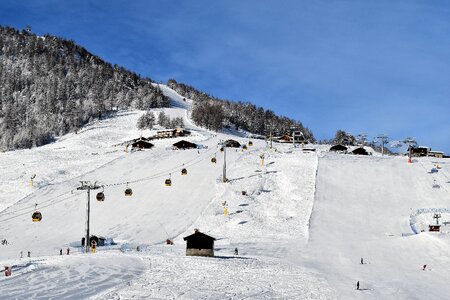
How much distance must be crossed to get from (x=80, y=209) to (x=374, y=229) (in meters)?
33.2

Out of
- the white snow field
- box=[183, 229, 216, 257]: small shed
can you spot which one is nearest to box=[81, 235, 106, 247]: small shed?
the white snow field

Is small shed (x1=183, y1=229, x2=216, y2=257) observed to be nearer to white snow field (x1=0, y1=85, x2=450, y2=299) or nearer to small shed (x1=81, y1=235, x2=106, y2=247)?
white snow field (x1=0, y1=85, x2=450, y2=299)

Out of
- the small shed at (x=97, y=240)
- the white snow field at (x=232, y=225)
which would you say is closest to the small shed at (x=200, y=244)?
the white snow field at (x=232, y=225)

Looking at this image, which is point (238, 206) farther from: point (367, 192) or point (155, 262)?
point (155, 262)

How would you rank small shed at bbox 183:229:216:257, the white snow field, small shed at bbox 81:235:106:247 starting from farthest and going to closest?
1. small shed at bbox 81:235:106:247
2. small shed at bbox 183:229:216:257
3. the white snow field

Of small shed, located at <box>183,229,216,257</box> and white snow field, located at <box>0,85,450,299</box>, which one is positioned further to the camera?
small shed, located at <box>183,229,216,257</box>

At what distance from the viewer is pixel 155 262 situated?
118ft

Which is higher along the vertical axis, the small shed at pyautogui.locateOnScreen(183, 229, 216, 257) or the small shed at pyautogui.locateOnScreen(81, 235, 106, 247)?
the small shed at pyautogui.locateOnScreen(183, 229, 216, 257)

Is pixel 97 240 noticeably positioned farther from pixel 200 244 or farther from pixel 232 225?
pixel 232 225

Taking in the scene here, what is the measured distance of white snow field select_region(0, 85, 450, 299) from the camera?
3045 centimetres

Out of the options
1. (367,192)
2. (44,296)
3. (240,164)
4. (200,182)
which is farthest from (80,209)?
(44,296)

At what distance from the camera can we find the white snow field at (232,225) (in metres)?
30.5

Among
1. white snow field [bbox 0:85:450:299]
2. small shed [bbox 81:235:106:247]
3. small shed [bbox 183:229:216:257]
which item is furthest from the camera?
small shed [bbox 81:235:106:247]

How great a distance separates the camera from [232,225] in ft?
182
